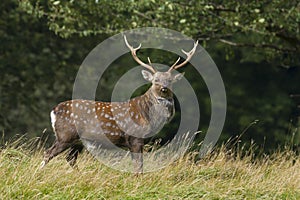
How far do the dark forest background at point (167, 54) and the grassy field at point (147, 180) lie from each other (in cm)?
419

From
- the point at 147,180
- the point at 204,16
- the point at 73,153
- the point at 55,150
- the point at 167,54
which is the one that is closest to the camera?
the point at 147,180

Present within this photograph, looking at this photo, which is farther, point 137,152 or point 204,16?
point 204,16

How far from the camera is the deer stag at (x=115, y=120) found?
923 centimetres

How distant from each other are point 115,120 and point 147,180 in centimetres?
150

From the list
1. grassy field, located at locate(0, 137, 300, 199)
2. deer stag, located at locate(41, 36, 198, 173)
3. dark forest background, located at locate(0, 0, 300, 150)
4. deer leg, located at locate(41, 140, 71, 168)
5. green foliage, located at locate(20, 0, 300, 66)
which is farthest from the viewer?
dark forest background, located at locate(0, 0, 300, 150)

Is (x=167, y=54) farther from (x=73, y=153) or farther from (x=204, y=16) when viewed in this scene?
(x=73, y=153)

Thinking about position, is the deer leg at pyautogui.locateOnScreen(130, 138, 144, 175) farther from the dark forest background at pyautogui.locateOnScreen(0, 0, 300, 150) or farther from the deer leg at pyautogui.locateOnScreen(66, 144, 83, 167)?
the dark forest background at pyautogui.locateOnScreen(0, 0, 300, 150)

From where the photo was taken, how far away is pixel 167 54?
15.5 m

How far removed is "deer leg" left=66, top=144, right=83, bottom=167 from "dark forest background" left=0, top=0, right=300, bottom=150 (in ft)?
12.2

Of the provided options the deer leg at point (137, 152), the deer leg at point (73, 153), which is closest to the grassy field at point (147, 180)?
the deer leg at point (73, 153)

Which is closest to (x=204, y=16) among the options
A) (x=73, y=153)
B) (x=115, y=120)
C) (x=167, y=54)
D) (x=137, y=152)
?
(x=167, y=54)

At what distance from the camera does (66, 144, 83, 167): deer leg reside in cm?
898

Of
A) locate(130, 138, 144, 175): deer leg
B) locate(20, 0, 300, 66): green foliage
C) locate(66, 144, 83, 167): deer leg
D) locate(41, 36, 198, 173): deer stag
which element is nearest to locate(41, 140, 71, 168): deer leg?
locate(41, 36, 198, 173): deer stag

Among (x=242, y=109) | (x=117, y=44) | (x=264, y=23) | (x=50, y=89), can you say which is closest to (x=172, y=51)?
(x=264, y=23)
